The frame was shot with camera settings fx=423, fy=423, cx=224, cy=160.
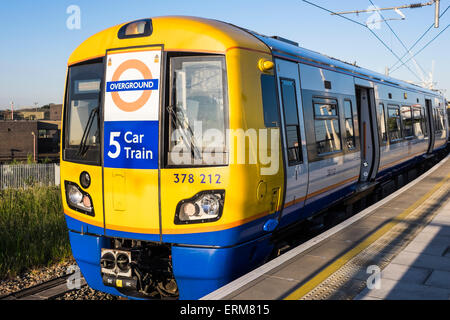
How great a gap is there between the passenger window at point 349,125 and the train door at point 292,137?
6.84 ft

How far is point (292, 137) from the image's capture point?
5.23m

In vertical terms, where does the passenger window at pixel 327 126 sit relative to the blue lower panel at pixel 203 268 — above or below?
above

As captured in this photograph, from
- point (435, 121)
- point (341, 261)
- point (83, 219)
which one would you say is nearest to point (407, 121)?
point (435, 121)

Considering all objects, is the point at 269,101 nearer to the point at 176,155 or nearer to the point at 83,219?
the point at 176,155

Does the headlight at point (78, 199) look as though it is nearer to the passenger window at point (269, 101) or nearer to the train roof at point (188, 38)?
the train roof at point (188, 38)

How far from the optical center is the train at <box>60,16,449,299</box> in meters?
4.15

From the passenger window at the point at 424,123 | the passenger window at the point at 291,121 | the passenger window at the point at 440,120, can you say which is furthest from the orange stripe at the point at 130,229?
the passenger window at the point at 440,120

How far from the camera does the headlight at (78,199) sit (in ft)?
15.3

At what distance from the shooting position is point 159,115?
14.0ft

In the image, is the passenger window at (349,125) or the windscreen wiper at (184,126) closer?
the windscreen wiper at (184,126)

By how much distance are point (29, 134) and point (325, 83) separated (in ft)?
132

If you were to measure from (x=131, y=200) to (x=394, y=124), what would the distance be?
835 cm
